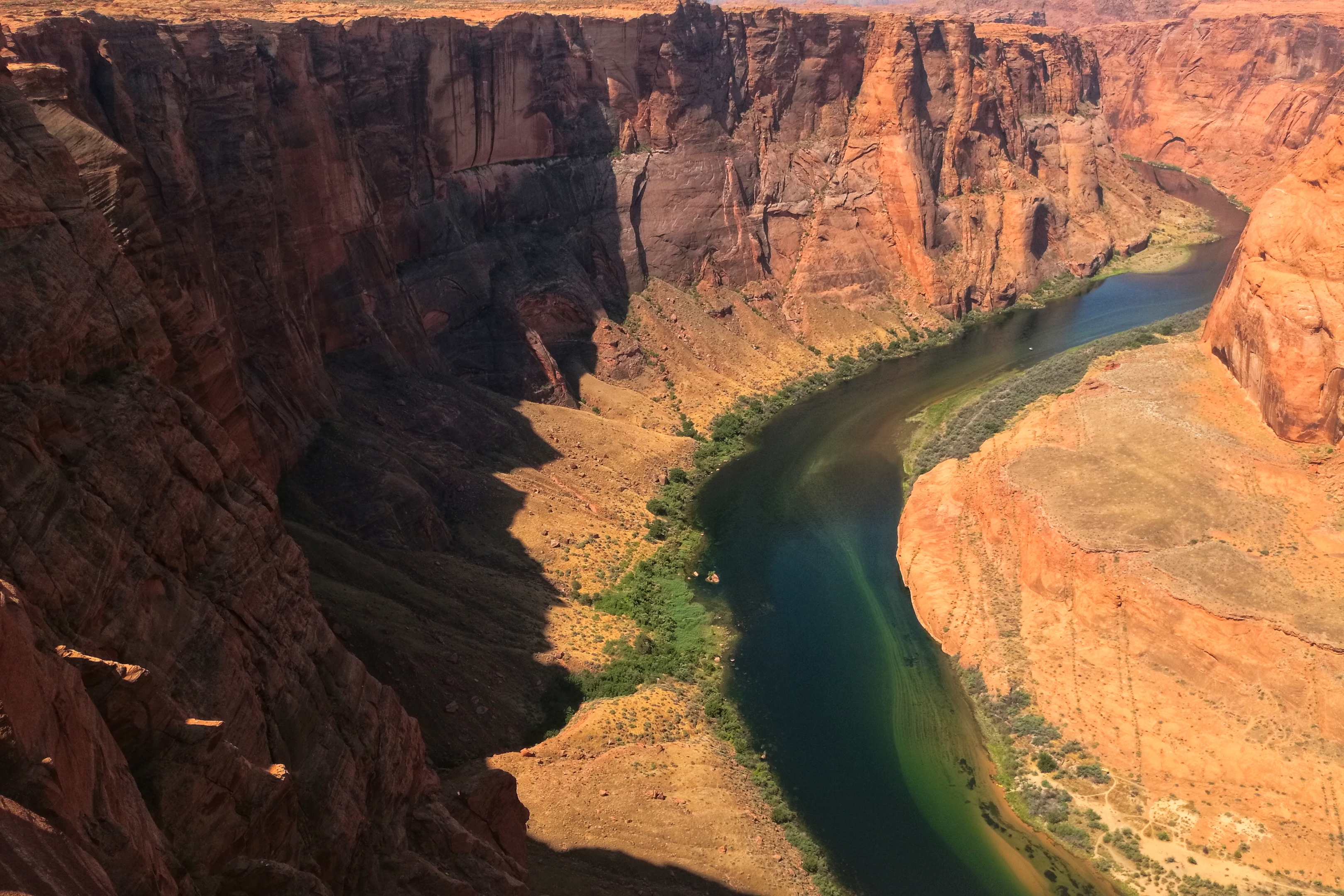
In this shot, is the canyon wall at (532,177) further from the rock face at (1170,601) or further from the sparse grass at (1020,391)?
the rock face at (1170,601)

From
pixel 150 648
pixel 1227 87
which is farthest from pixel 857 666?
pixel 1227 87

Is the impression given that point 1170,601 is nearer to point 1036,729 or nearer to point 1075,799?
point 1036,729

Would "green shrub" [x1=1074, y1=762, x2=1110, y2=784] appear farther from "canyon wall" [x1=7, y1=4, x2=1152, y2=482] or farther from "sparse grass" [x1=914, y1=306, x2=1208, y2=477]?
"canyon wall" [x1=7, y1=4, x2=1152, y2=482]

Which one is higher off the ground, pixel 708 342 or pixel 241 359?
pixel 241 359

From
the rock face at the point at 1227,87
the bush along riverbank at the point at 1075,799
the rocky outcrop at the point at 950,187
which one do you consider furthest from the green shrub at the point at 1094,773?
the rock face at the point at 1227,87

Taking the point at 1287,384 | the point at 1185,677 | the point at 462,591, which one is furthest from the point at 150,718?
the point at 1287,384

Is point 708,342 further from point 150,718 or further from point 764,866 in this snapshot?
point 150,718
